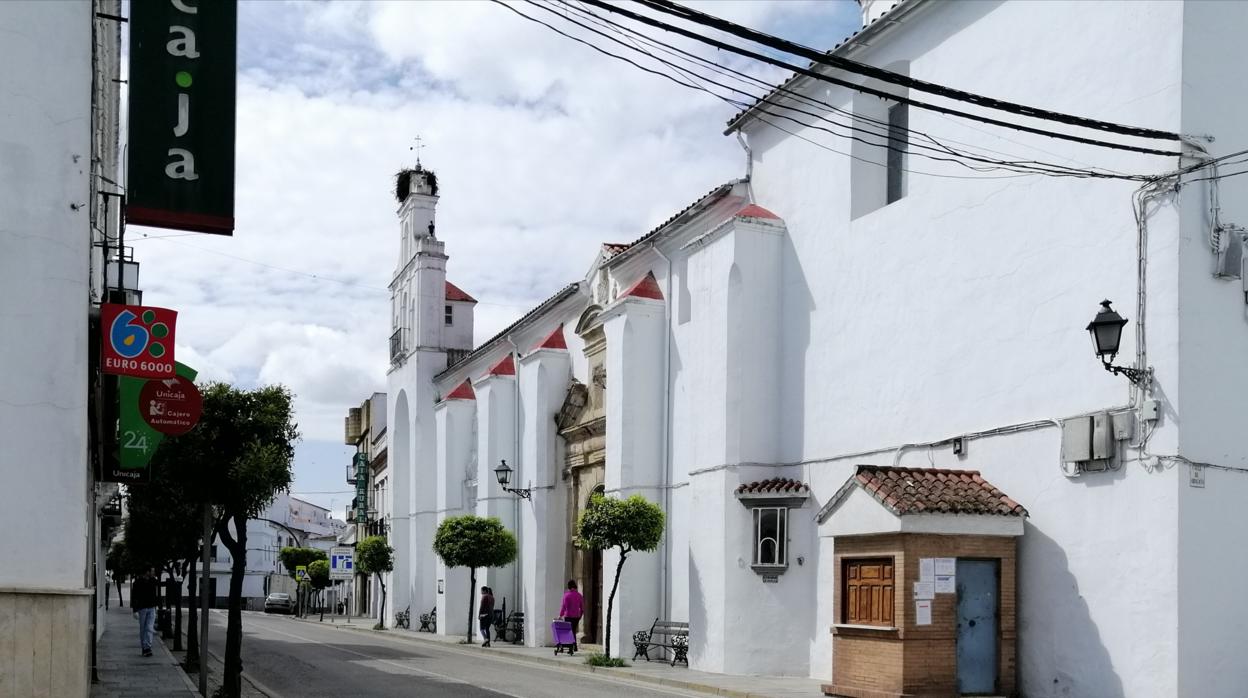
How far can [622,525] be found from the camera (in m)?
22.4

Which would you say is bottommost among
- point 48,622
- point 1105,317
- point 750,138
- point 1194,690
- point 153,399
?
point 1194,690

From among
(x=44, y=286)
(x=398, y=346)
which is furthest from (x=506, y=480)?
(x=44, y=286)

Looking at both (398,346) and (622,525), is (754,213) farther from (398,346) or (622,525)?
(398,346)

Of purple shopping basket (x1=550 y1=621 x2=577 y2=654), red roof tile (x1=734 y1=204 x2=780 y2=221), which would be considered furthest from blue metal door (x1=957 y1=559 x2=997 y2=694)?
purple shopping basket (x1=550 y1=621 x2=577 y2=654)

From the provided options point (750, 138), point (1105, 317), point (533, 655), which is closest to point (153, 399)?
point (1105, 317)

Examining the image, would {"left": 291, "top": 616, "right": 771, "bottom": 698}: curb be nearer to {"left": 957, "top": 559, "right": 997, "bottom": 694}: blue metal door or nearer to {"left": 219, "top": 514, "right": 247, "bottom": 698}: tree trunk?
{"left": 957, "top": 559, "right": 997, "bottom": 694}: blue metal door

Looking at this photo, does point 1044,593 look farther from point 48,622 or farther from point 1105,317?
point 48,622

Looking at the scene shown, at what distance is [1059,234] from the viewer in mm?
15445

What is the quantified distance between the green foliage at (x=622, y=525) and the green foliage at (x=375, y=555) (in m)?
21.1

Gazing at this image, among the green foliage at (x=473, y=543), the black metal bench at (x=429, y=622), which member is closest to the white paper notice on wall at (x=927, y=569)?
the green foliage at (x=473, y=543)

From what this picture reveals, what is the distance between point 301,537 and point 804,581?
311 feet

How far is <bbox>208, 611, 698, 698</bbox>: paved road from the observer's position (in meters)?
17.1

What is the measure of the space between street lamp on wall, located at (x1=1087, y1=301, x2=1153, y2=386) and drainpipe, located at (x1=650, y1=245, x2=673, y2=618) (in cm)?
1118

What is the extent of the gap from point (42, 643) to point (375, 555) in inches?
1273
